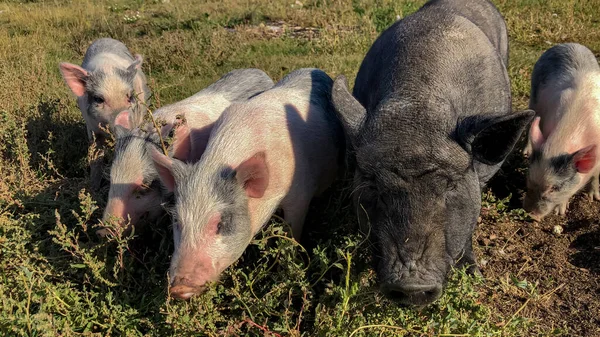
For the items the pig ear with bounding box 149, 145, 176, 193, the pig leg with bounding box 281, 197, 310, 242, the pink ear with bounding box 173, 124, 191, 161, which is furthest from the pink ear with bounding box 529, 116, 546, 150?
the pig ear with bounding box 149, 145, 176, 193

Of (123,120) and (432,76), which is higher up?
(432,76)

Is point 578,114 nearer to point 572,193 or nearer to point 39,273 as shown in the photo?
point 572,193

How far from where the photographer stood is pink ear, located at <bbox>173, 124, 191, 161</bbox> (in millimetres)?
4211

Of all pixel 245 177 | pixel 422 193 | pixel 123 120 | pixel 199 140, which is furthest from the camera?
pixel 123 120

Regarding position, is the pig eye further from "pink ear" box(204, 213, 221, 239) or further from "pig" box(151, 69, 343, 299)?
"pink ear" box(204, 213, 221, 239)

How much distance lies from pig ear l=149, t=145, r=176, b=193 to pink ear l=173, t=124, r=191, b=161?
561 millimetres

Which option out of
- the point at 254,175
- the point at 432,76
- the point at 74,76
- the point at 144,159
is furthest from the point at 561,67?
the point at 74,76

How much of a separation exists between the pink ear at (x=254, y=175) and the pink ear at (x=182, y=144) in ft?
3.02

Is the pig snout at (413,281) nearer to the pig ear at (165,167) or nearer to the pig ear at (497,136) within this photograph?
the pig ear at (497,136)

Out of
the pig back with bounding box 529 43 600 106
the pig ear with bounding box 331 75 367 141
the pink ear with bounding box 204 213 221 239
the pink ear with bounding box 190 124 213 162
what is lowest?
the pig back with bounding box 529 43 600 106

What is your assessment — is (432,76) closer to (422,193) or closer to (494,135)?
(494,135)

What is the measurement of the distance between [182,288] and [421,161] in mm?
1490

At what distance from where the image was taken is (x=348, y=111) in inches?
138

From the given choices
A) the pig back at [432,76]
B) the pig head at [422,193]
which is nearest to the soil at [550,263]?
the pig head at [422,193]
